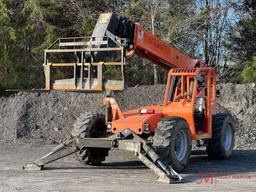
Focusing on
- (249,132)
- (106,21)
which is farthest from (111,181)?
(249,132)

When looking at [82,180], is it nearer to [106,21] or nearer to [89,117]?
[89,117]

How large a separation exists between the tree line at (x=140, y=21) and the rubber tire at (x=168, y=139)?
47.0 feet

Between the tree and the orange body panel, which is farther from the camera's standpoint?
the tree

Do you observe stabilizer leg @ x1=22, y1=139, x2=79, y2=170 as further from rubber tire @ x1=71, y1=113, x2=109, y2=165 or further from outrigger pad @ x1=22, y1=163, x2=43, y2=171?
rubber tire @ x1=71, y1=113, x2=109, y2=165

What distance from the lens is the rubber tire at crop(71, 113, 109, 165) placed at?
42.3ft

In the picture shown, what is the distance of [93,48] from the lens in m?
12.1

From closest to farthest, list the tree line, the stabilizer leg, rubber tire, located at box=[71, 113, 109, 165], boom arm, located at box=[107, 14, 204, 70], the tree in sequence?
the stabilizer leg → boom arm, located at box=[107, 14, 204, 70] → rubber tire, located at box=[71, 113, 109, 165] → the tree line → the tree

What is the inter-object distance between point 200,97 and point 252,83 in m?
10.0

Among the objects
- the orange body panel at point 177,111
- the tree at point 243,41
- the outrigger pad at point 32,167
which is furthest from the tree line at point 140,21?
the outrigger pad at point 32,167

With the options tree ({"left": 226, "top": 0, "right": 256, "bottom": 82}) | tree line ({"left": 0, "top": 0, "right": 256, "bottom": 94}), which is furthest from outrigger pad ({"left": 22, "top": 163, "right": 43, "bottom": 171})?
tree ({"left": 226, "top": 0, "right": 256, "bottom": 82})

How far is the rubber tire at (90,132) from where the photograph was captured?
1288 centimetres

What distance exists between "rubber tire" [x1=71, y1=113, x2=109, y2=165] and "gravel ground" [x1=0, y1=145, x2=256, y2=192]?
0.75 feet

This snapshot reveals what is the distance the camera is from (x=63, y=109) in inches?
842

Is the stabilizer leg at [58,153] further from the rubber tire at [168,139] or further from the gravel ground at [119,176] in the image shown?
the rubber tire at [168,139]
